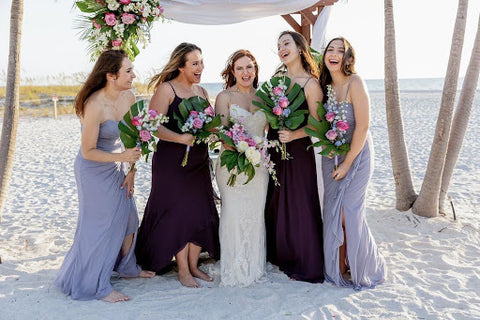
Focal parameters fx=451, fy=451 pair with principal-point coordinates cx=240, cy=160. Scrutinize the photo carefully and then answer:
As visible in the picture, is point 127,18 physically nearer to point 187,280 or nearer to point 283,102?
point 283,102

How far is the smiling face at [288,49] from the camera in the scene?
4203 mm

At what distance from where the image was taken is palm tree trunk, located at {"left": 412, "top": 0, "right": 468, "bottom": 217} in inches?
225

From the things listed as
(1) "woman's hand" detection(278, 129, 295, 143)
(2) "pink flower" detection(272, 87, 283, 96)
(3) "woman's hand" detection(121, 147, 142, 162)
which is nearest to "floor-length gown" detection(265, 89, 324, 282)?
(1) "woman's hand" detection(278, 129, 295, 143)

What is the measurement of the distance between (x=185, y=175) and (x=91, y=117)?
995 mm

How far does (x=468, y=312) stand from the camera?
144 inches

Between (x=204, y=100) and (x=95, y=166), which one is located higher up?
(x=204, y=100)

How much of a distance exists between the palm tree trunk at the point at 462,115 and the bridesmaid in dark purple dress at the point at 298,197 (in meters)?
2.67

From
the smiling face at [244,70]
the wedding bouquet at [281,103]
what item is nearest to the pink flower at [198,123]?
the wedding bouquet at [281,103]

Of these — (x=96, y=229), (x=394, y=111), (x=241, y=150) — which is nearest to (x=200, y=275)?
(x=96, y=229)

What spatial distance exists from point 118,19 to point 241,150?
1.89 meters

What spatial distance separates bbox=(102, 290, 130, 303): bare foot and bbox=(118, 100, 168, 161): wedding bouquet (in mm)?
1215

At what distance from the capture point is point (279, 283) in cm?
419

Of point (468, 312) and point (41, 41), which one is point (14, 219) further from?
point (41, 41)

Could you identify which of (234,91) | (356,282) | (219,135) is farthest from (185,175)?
(356,282)
